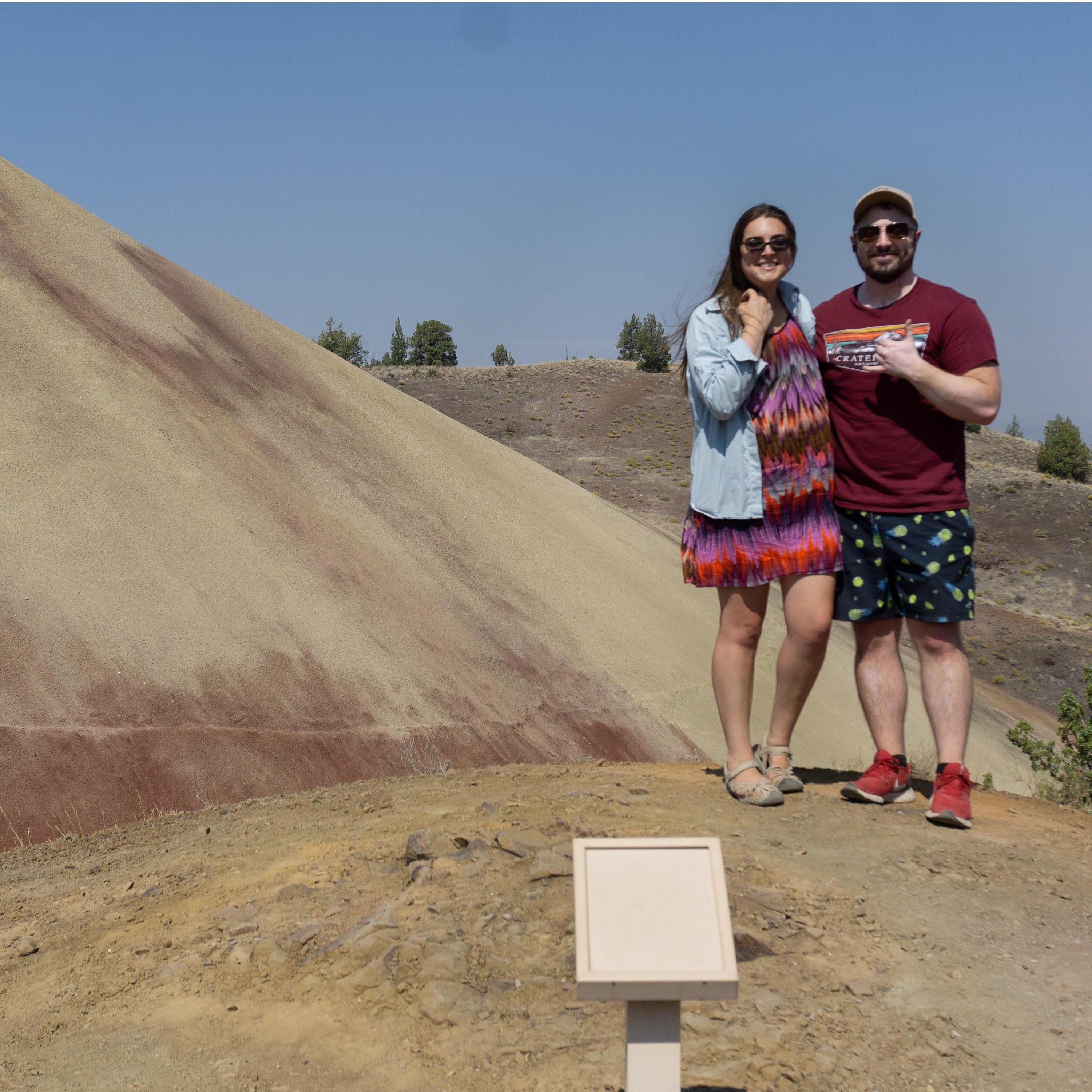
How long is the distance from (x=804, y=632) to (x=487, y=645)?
3622 millimetres

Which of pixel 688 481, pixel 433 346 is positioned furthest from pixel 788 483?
pixel 433 346

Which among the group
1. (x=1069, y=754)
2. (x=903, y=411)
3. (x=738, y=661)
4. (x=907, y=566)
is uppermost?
(x=903, y=411)

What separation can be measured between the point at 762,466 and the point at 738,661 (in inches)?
27.3

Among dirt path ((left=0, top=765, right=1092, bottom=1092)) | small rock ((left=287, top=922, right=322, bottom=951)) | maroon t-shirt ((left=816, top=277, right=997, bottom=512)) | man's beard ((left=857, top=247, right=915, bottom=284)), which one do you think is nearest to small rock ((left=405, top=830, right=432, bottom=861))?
dirt path ((left=0, top=765, right=1092, bottom=1092))

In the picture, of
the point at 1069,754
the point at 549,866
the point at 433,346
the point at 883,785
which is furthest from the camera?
the point at 433,346

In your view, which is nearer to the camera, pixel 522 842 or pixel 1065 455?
pixel 522 842

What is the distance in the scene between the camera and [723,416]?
3.72 m

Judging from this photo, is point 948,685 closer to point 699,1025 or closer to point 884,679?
point 884,679

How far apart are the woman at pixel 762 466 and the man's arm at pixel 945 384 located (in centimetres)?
30

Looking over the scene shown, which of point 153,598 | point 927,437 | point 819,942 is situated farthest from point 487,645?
point 819,942

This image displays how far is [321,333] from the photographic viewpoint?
53.3 metres

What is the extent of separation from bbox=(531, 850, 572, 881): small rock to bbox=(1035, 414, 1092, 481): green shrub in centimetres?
3886

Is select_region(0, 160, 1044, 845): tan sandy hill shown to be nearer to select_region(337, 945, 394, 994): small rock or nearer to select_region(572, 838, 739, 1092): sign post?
select_region(337, 945, 394, 994): small rock

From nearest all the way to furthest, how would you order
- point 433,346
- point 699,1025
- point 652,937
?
point 652,937
point 699,1025
point 433,346
